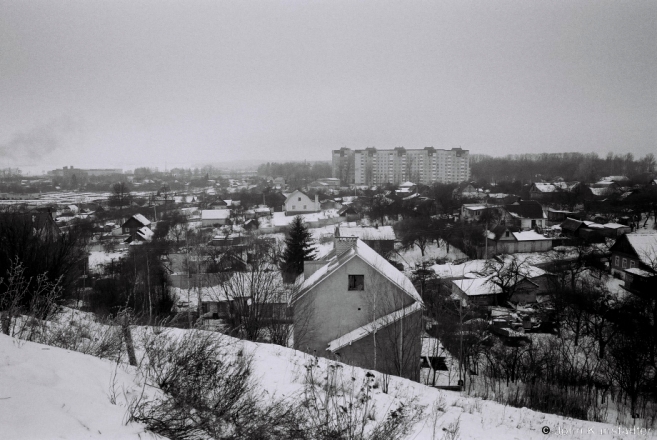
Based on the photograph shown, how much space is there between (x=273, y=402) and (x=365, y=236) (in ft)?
76.7

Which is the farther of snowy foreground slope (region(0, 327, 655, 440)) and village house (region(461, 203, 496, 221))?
village house (region(461, 203, 496, 221))

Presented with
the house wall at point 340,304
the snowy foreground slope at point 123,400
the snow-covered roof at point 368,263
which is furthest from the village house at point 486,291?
the snowy foreground slope at point 123,400

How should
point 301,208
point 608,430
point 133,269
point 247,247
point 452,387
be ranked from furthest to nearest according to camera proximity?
1. point 301,208
2. point 247,247
3. point 133,269
4. point 452,387
5. point 608,430

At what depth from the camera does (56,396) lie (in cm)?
301

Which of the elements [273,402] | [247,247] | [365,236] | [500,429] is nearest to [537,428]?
[500,429]

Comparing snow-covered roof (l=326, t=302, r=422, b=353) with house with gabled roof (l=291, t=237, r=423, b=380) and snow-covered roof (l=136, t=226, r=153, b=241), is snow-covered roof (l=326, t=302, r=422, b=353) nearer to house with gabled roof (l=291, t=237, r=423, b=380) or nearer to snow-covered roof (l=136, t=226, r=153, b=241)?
house with gabled roof (l=291, t=237, r=423, b=380)

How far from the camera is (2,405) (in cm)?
271

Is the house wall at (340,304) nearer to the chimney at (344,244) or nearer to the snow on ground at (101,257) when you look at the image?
the chimney at (344,244)

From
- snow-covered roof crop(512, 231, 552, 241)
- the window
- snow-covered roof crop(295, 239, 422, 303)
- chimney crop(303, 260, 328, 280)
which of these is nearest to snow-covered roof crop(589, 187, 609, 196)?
snow-covered roof crop(512, 231, 552, 241)

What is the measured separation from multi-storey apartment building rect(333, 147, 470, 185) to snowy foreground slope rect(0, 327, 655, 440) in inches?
3197

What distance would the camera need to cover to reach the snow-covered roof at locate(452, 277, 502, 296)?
1808cm

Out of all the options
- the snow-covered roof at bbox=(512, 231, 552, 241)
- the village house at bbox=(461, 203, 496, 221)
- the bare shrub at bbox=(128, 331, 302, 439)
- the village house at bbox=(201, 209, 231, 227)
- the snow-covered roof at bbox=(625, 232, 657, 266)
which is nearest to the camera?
the bare shrub at bbox=(128, 331, 302, 439)

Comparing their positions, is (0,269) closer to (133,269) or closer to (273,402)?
(273,402)

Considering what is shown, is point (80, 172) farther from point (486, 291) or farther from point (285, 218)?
point (486, 291)
